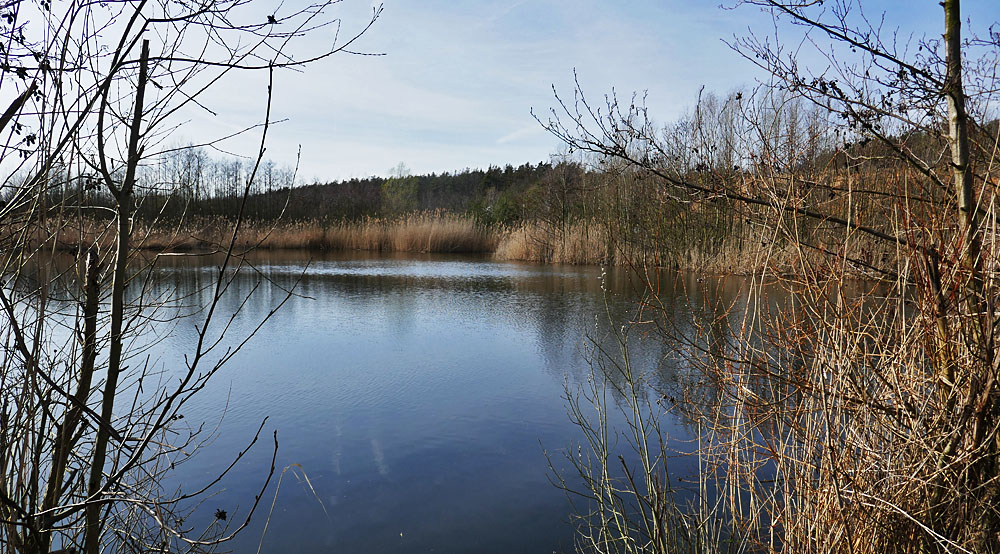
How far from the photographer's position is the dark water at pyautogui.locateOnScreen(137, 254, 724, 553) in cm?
260

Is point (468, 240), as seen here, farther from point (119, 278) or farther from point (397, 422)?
point (119, 278)

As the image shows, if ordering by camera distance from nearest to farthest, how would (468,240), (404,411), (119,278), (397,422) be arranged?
(119,278) < (397,422) < (404,411) < (468,240)

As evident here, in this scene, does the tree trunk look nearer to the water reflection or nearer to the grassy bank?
the water reflection

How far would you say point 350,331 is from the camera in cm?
620

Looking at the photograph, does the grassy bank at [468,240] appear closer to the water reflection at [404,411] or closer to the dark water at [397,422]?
the water reflection at [404,411]

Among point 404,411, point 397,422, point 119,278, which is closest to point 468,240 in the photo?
point 404,411

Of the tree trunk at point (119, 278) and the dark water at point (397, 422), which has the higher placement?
the tree trunk at point (119, 278)

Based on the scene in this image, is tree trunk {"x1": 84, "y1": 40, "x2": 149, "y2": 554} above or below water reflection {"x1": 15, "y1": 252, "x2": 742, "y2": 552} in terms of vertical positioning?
above

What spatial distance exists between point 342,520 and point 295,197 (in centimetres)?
3181

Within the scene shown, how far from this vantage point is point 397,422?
3707 millimetres

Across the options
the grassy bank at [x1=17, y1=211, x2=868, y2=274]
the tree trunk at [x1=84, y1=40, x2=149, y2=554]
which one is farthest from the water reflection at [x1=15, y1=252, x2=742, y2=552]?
the grassy bank at [x1=17, y1=211, x2=868, y2=274]

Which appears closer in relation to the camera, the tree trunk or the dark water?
the tree trunk

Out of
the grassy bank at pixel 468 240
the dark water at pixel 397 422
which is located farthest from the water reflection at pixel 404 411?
the grassy bank at pixel 468 240

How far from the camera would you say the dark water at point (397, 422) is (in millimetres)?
2598
